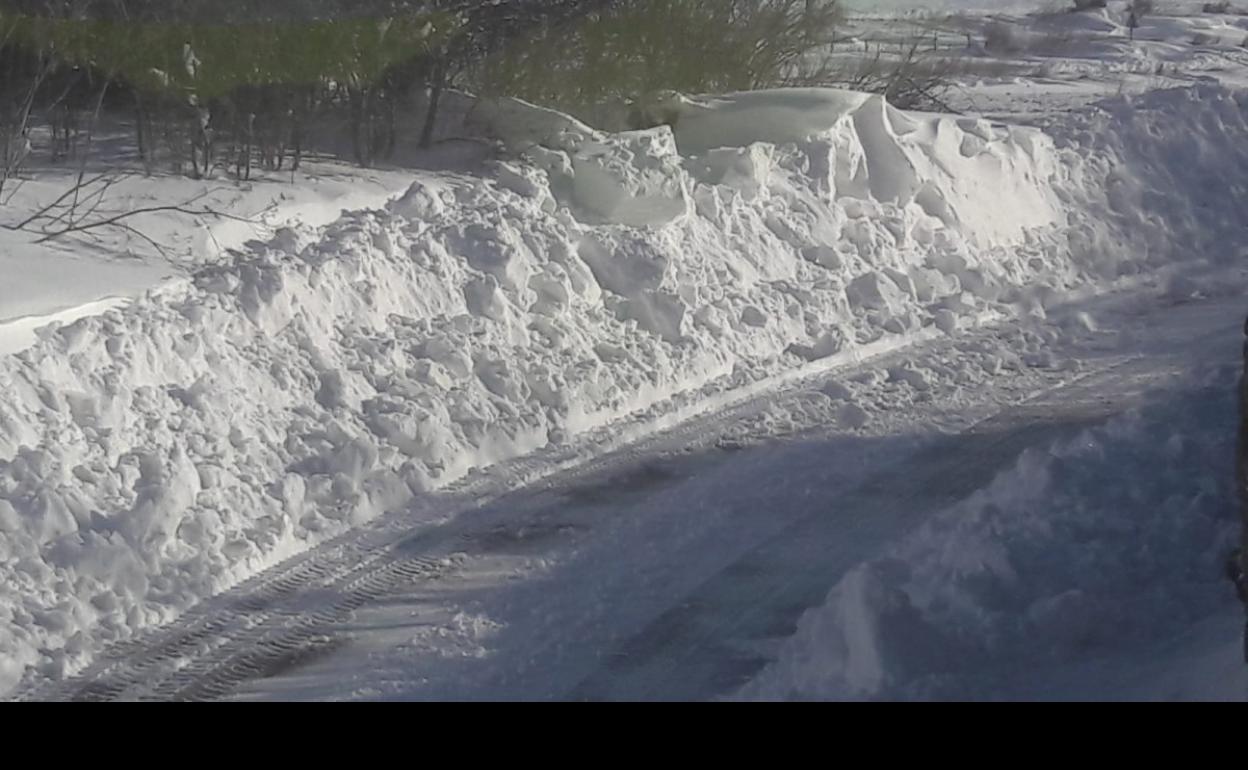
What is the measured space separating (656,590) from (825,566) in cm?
82

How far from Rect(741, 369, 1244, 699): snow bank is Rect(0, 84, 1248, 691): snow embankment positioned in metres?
2.76

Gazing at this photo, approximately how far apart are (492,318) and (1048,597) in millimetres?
4546

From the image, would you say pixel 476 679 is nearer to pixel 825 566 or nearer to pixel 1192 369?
pixel 825 566

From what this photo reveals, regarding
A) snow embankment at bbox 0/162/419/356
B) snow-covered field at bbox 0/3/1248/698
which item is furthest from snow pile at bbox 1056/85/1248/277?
snow embankment at bbox 0/162/419/356

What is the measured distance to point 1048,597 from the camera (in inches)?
279

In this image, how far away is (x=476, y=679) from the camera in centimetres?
649

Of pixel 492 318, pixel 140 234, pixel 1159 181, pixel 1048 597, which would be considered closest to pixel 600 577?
pixel 1048 597

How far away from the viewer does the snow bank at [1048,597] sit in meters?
6.23

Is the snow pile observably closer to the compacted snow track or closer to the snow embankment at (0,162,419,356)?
the compacted snow track

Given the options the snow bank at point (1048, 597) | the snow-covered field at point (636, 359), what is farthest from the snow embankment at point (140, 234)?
the snow bank at point (1048, 597)

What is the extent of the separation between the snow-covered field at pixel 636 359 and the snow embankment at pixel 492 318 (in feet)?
0.07

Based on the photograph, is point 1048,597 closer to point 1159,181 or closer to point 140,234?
point 140,234

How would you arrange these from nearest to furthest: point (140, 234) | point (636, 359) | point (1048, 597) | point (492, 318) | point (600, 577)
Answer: point (1048, 597) → point (600, 577) → point (140, 234) → point (492, 318) → point (636, 359)

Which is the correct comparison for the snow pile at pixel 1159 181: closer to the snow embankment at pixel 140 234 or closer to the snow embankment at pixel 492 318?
the snow embankment at pixel 492 318
